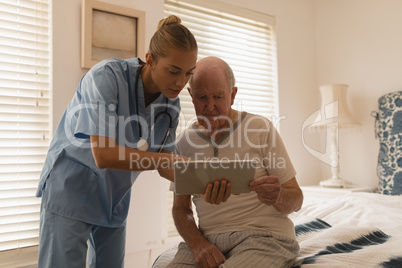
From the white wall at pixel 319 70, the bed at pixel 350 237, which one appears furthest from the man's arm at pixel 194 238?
the white wall at pixel 319 70

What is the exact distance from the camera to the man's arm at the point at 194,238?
3.70 ft

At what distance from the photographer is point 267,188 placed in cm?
109

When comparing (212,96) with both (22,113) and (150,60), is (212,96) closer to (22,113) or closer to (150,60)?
(150,60)

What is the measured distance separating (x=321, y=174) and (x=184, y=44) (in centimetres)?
282

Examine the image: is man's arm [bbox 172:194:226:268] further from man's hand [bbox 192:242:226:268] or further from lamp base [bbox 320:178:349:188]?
lamp base [bbox 320:178:349:188]

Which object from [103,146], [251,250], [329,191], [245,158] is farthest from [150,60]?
[329,191]

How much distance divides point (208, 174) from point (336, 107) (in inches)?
91.9

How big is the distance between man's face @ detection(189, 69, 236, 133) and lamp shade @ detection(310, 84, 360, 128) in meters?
1.94

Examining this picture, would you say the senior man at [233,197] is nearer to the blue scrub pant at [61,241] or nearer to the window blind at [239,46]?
the blue scrub pant at [61,241]

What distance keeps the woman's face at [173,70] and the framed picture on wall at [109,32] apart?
43.1 inches

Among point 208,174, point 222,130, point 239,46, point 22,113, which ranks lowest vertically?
point 208,174

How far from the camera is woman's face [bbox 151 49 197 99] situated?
118cm

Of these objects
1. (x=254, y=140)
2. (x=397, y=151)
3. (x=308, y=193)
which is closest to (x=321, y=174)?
A: (x=308, y=193)

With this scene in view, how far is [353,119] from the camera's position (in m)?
2.97
